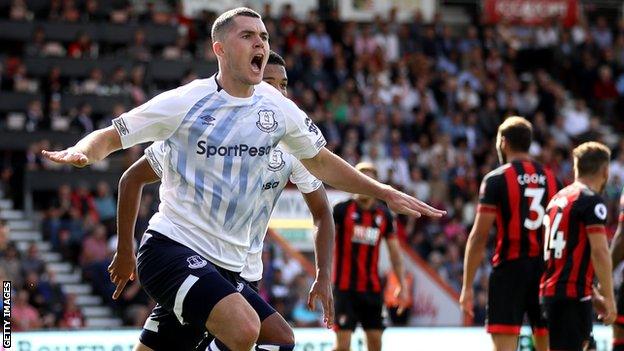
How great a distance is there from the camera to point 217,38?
7109mm

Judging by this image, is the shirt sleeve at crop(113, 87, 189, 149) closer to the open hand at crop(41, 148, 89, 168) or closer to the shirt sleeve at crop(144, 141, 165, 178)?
the shirt sleeve at crop(144, 141, 165, 178)

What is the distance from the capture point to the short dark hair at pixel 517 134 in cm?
969

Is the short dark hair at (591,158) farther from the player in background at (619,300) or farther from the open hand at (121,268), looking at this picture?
the open hand at (121,268)

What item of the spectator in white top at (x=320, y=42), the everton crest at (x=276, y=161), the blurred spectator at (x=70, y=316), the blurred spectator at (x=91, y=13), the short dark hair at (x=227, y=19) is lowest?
the blurred spectator at (x=70, y=316)

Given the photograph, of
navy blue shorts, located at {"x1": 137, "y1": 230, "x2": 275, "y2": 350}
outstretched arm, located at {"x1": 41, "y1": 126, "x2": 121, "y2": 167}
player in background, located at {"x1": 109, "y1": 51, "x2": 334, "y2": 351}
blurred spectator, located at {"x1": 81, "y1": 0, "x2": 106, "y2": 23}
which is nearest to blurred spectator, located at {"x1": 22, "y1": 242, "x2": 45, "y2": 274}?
blurred spectator, located at {"x1": 81, "y1": 0, "x2": 106, "y2": 23}

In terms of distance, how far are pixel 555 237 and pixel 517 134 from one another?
895 mm

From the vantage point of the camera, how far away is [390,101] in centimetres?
2400

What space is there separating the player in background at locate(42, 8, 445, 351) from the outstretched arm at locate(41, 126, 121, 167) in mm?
16

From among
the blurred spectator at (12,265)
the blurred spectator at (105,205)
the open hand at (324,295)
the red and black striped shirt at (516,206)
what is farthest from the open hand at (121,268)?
the blurred spectator at (105,205)

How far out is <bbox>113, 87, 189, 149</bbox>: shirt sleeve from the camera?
6.75 meters

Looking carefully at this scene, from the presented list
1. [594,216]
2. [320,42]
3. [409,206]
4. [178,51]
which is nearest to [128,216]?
[409,206]

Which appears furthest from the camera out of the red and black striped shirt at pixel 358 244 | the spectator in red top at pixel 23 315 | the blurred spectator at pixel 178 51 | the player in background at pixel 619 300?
the blurred spectator at pixel 178 51

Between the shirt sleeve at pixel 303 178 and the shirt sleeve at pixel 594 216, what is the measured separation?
83.2 inches

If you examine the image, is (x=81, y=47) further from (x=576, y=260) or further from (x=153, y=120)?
(x=153, y=120)
